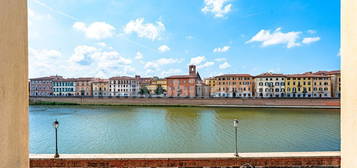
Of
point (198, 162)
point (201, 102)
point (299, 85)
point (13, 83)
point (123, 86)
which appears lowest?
point (201, 102)

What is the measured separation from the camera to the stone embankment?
2980 centimetres

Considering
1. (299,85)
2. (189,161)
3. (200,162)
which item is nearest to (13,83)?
(189,161)

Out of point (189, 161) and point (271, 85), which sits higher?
point (271, 85)

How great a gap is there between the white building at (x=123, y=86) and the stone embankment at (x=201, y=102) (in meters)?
9.59

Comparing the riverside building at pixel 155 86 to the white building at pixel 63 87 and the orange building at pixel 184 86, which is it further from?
the white building at pixel 63 87

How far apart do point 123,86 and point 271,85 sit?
118 ft

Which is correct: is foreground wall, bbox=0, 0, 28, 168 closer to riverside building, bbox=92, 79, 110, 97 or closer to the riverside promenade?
the riverside promenade

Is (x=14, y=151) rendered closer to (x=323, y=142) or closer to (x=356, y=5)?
(x=356, y=5)

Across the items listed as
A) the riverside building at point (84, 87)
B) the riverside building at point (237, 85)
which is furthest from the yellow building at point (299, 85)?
the riverside building at point (84, 87)

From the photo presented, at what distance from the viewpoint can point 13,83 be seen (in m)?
0.92

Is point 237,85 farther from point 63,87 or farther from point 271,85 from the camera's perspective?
point 63,87

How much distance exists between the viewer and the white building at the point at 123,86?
46.9 meters

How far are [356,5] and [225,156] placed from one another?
4791mm

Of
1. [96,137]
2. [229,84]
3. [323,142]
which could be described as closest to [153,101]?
[229,84]
